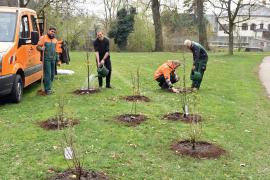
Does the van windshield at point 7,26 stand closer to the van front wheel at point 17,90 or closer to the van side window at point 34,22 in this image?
the van front wheel at point 17,90

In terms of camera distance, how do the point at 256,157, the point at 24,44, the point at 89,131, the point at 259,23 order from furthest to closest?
the point at 259,23
the point at 24,44
the point at 89,131
the point at 256,157

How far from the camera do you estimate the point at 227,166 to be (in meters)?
6.42

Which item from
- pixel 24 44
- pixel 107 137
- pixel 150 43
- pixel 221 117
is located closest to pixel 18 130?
pixel 107 137

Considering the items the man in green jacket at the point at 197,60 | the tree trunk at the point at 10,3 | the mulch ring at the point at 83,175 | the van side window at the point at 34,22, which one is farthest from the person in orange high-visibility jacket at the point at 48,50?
the tree trunk at the point at 10,3

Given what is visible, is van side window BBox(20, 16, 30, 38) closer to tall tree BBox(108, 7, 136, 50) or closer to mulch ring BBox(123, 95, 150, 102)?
mulch ring BBox(123, 95, 150, 102)

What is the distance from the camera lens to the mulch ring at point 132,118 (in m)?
8.81

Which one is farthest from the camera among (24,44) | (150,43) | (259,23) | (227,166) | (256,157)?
(259,23)

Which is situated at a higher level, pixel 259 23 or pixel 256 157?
pixel 259 23

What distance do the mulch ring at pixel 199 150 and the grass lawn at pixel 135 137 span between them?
148mm

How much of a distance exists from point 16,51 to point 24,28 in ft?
3.51

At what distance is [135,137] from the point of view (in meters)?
7.74

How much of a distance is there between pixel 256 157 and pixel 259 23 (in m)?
97.1

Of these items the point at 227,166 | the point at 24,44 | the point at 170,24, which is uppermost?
the point at 170,24

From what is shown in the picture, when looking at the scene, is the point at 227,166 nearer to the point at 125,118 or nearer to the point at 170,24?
the point at 125,118
